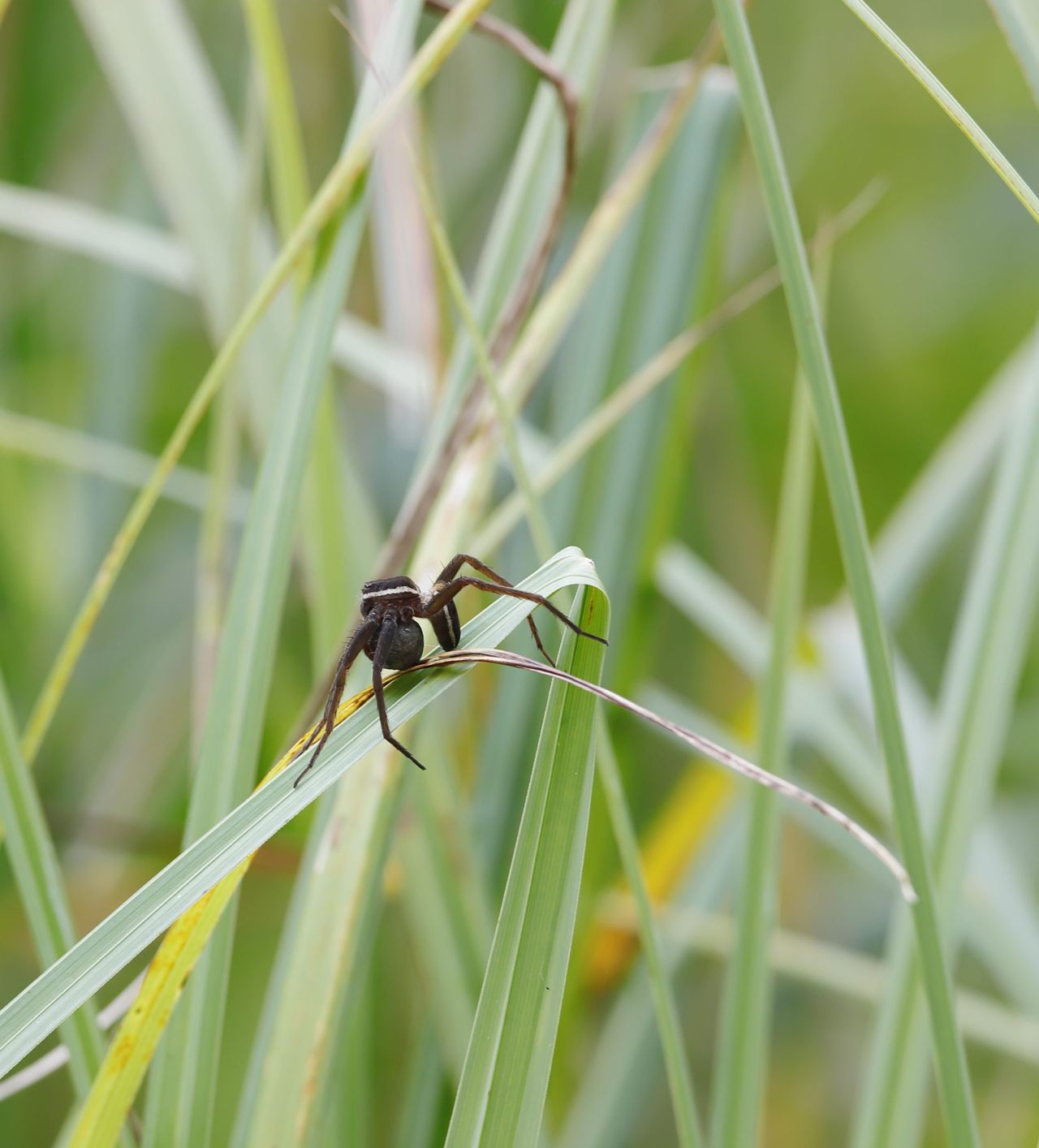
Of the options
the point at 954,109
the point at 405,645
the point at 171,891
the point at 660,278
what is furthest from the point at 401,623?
the point at 660,278

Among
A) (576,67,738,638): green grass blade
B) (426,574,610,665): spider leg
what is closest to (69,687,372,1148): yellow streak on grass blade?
(426,574,610,665): spider leg

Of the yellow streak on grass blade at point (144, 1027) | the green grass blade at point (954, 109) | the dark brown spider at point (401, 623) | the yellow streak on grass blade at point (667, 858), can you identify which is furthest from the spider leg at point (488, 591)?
the yellow streak on grass blade at point (667, 858)

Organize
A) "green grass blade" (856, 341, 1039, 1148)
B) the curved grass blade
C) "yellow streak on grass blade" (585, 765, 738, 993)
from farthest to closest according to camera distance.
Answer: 1. "yellow streak on grass blade" (585, 765, 738, 993)
2. "green grass blade" (856, 341, 1039, 1148)
3. the curved grass blade

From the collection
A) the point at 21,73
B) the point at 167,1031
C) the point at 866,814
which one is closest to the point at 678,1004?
the point at 866,814

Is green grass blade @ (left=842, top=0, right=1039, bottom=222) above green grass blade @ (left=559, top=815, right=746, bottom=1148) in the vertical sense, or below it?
above

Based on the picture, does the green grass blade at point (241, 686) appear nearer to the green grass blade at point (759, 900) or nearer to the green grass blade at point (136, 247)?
the green grass blade at point (759, 900)

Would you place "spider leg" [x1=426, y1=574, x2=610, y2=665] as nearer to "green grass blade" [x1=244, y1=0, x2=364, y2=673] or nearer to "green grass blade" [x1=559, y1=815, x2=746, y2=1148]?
"green grass blade" [x1=244, y1=0, x2=364, y2=673]

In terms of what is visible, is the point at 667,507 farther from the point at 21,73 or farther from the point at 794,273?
the point at 21,73
